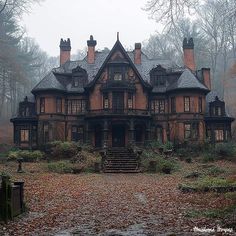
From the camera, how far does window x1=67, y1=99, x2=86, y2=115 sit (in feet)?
146

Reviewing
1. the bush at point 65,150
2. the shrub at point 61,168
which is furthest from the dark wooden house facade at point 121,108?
the shrub at point 61,168

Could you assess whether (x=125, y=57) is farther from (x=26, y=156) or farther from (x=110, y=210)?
(x=110, y=210)

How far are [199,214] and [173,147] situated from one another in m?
28.7

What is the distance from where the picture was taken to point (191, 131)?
4250cm

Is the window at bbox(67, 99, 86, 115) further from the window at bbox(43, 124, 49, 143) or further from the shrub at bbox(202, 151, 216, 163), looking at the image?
the shrub at bbox(202, 151, 216, 163)

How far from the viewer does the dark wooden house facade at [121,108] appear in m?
42.3

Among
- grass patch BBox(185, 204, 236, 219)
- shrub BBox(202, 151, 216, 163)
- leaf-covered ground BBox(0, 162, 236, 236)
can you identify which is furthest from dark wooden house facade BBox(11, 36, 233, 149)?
grass patch BBox(185, 204, 236, 219)

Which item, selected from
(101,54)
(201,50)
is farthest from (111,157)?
(201,50)

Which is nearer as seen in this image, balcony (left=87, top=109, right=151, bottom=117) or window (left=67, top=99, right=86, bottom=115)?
balcony (left=87, top=109, right=151, bottom=117)

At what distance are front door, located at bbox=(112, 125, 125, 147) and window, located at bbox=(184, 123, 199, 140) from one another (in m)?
6.78

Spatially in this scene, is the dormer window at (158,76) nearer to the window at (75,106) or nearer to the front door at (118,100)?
the front door at (118,100)

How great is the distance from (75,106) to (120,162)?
12153mm

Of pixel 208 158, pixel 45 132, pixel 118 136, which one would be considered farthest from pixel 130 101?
pixel 208 158

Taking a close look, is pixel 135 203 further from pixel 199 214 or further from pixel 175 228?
pixel 175 228
